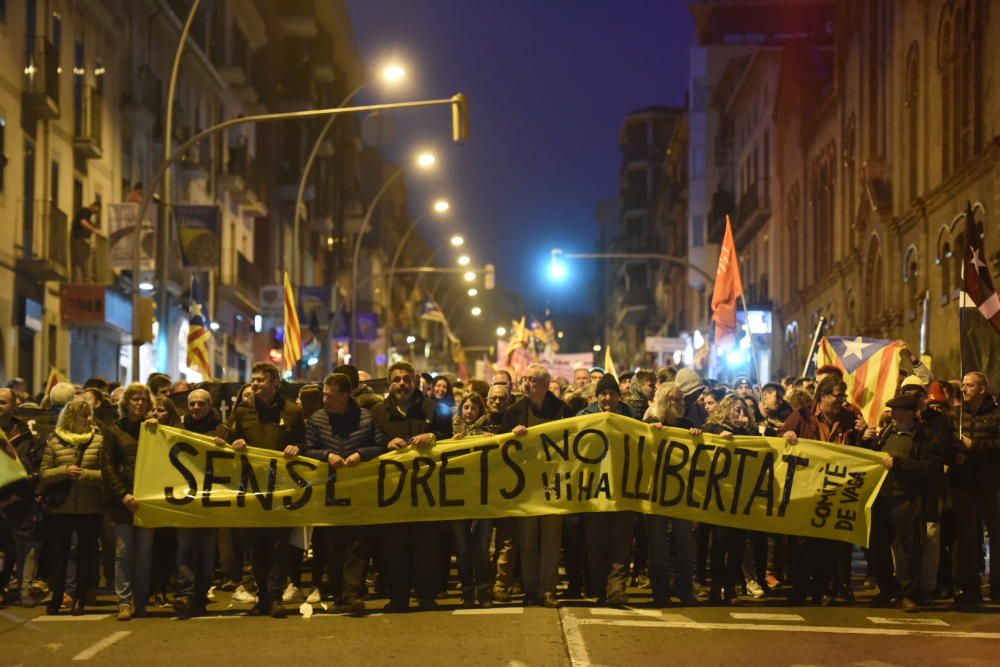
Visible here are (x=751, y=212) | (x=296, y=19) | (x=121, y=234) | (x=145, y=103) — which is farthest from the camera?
(x=296, y=19)

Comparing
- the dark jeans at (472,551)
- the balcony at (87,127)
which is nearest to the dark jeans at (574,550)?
the dark jeans at (472,551)

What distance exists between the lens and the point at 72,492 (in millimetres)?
12820

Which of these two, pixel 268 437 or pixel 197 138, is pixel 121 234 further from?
pixel 268 437

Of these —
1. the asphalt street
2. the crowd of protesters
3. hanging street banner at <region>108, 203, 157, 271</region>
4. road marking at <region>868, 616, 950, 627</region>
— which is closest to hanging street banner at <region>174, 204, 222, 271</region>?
hanging street banner at <region>108, 203, 157, 271</region>

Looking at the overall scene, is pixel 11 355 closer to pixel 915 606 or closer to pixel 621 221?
pixel 915 606

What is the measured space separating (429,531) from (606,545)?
132 centimetres

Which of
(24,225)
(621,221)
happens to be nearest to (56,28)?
(24,225)

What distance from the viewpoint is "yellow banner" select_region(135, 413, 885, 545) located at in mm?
12766

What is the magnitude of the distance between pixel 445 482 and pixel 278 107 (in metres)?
52.4

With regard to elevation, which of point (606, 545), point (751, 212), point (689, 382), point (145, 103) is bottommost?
point (606, 545)

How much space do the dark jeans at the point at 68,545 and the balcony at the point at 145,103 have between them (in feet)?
82.0

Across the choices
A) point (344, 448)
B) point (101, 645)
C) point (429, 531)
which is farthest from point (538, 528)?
point (101, 645)

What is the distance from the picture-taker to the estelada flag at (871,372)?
17.5 meters

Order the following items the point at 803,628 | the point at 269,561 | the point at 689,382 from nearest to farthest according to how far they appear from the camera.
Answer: the point at 803,628
the point at 269,561
the point at 689,382
